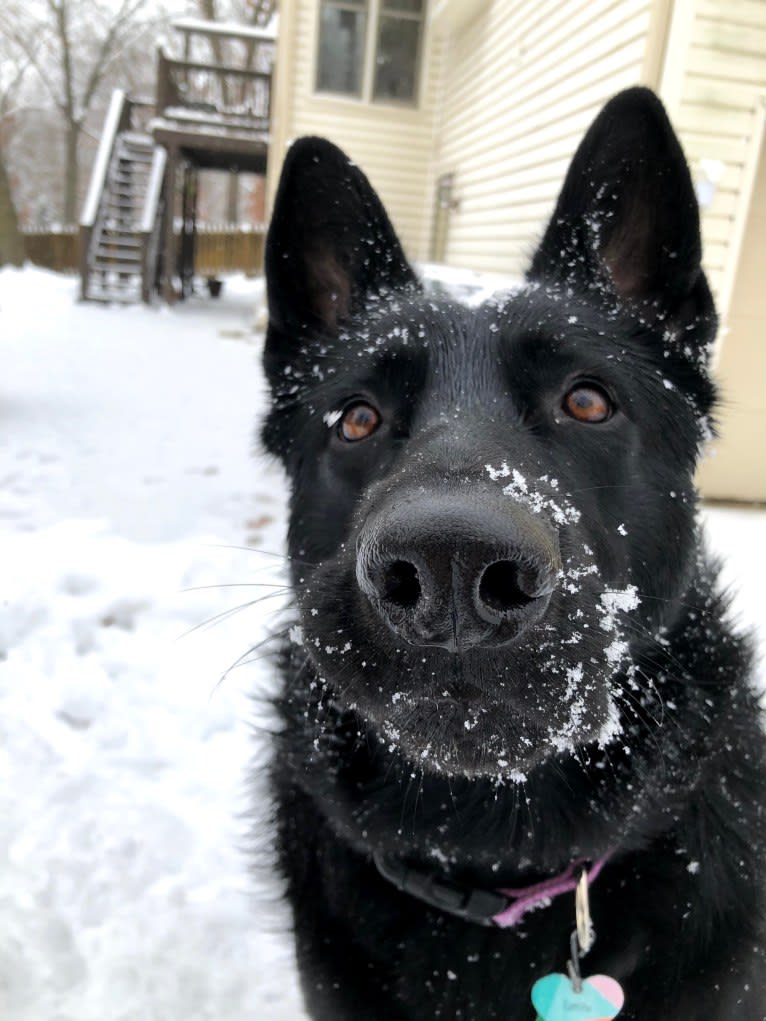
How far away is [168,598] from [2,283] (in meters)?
15.0

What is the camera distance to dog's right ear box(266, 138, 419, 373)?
188 cm

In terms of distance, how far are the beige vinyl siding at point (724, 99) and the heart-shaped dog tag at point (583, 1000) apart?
4.59 metres

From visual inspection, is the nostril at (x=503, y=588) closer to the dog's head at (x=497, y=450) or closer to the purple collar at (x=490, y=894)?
the dog's head at (x=497, y=450)

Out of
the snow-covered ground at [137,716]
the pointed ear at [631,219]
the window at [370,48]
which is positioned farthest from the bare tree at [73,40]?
the pointed ear at [631,219]

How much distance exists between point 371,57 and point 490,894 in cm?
1255

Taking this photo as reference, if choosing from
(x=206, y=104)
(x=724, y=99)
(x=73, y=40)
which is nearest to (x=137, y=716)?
(x=724, y=99)

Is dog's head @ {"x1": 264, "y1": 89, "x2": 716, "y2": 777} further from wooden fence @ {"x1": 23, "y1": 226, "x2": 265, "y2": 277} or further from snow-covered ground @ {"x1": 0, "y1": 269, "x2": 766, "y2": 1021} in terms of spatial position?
wooden fence @ {"x1": 23, "y1": 226, "x2": 265, "y2": 277}

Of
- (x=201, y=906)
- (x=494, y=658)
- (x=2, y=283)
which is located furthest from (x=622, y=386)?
(x=2, y=283)

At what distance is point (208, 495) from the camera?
550 centimetres

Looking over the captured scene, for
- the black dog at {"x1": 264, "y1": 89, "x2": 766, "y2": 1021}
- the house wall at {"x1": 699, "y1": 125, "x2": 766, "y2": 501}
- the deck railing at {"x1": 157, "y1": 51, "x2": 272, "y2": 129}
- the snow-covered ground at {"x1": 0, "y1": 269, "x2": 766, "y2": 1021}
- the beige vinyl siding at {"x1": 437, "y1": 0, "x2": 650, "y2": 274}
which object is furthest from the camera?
the deck railing at {"x1": 157, "y1": 51, "x2": 272, "y2": 129}

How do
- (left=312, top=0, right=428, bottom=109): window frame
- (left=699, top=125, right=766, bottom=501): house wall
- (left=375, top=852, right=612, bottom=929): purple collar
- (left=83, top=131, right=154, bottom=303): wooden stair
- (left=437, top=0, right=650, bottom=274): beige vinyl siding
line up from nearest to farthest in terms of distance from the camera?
(left=375, top=852, right=612, bottom=929): purple collar → (left=699, top=125, right=766, bottom=501): house wall → (left=437, top=0, right=650, bottom=274): beige vinyl siding → (left=312, top=0, right=428, bottom=109): window frame → (left=83, top=131, right=154, bottom=303): wooden stair

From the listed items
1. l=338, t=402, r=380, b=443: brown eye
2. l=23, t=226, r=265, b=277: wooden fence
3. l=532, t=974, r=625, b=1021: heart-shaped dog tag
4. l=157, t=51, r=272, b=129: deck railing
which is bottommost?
l=532, t=974, r=625, b=1021: heart-shaped dog tag

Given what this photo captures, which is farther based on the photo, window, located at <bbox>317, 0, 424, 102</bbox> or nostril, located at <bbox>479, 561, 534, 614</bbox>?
window, located at <bbox>317, 0, 424, 102</bbox>

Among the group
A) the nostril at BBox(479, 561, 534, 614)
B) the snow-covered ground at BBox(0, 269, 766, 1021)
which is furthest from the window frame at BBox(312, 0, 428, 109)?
the nostril at BBox(479, 561, 534, 614)
